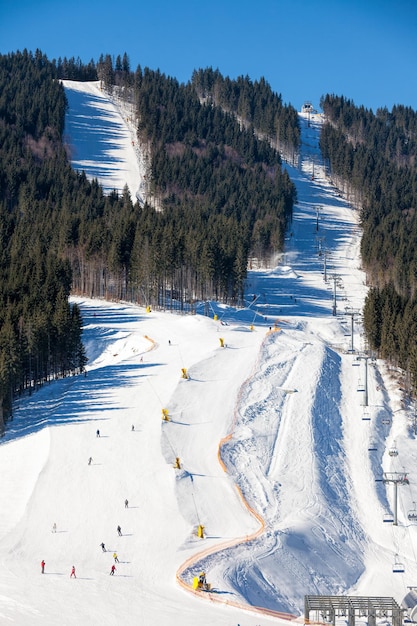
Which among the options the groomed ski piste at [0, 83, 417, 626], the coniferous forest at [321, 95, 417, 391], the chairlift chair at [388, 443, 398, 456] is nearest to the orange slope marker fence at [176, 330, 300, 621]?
the groomed ski piste at [0, 83, 417, 626]

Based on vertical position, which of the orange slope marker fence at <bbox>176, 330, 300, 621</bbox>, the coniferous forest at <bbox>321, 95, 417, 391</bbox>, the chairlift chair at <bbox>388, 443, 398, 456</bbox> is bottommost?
the chairlift chair at <bbox>388, 443, 398, 456</bbox>

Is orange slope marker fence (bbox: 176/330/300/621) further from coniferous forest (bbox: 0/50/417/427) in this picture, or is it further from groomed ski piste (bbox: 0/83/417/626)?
coniferous forest (bbox: 0/50/417/427)

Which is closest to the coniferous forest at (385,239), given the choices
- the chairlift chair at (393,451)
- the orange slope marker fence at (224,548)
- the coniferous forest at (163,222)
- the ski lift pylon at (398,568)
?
the coniferous forest at (163,222)

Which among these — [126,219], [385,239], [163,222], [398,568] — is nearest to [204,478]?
[398,568]

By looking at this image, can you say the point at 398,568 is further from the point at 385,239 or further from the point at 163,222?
Answer: the point at 385,239

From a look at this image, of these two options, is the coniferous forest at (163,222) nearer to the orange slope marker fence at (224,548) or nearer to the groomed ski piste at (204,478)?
the groomed ski piste at (204,478)

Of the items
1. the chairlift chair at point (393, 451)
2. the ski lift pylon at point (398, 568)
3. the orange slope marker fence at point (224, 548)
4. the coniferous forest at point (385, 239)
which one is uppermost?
the coniferous forest at point (385, 239)

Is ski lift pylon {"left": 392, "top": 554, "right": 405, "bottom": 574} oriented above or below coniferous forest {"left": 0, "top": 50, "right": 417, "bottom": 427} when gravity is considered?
below
